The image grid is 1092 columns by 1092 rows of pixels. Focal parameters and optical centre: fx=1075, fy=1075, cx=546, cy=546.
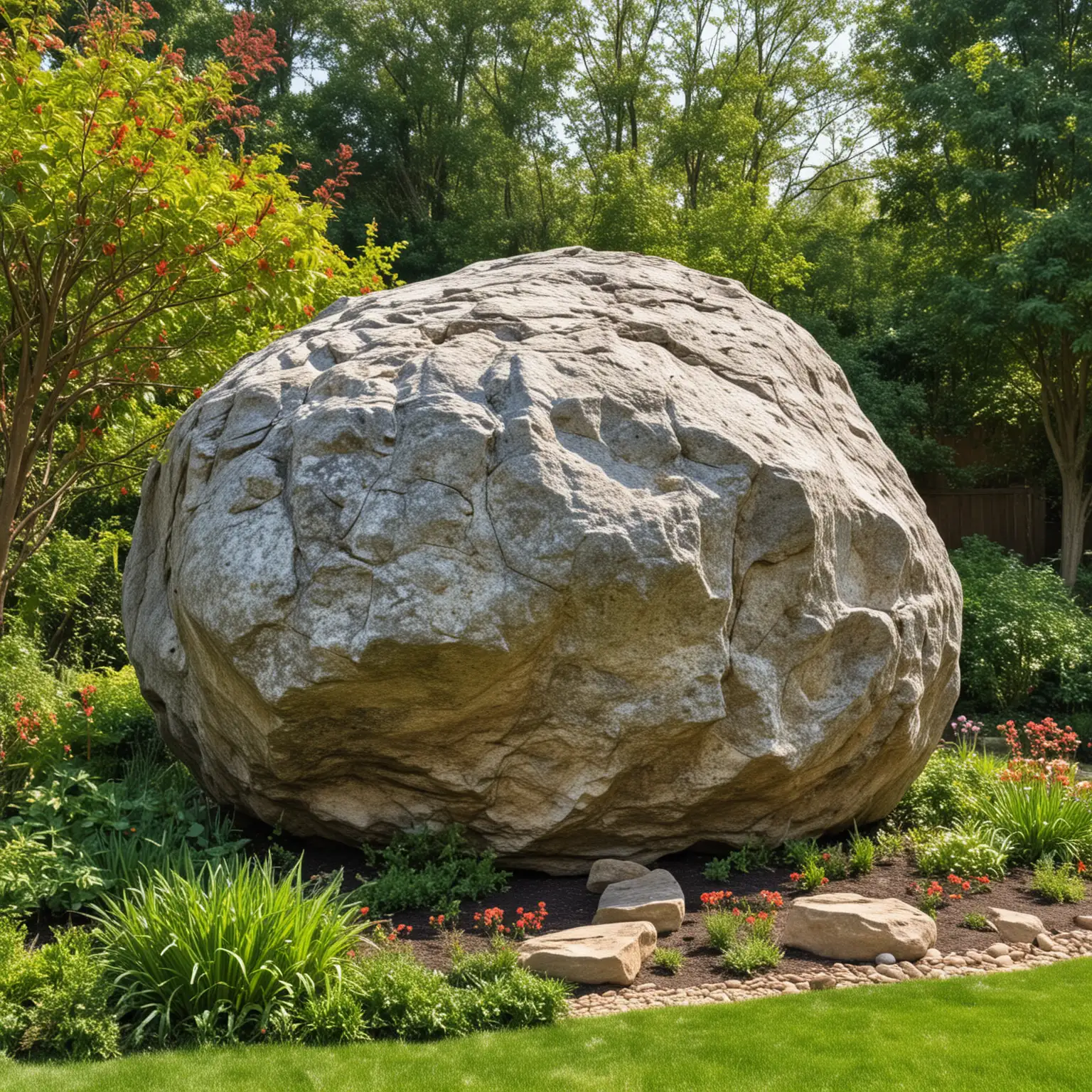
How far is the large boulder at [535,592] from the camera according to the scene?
4.94 m

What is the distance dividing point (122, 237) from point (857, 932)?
6.45 m

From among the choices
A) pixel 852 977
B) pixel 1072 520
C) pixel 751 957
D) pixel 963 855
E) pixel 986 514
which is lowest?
pixel 852 977

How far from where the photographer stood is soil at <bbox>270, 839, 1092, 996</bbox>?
4.74m

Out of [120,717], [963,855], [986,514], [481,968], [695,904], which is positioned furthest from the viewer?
[986,514]

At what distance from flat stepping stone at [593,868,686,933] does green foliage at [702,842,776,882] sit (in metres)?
0.41

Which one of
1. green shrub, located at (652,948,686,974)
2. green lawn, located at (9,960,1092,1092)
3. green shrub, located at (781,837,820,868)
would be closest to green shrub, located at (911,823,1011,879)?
green shrub, located at (781,837,820,868)

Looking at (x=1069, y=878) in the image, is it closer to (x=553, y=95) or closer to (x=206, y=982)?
(x=206, y=982)

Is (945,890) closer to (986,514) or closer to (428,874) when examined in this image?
(428,874)

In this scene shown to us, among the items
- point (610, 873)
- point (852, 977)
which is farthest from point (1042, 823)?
point (610, 873)

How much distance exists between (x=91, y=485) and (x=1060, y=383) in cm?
1519

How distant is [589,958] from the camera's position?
449 cm

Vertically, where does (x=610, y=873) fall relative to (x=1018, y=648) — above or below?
below

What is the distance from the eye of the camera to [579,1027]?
4.13m

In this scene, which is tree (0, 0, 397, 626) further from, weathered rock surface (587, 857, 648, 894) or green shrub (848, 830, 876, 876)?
green shrub (848, 830, 876, 876)
